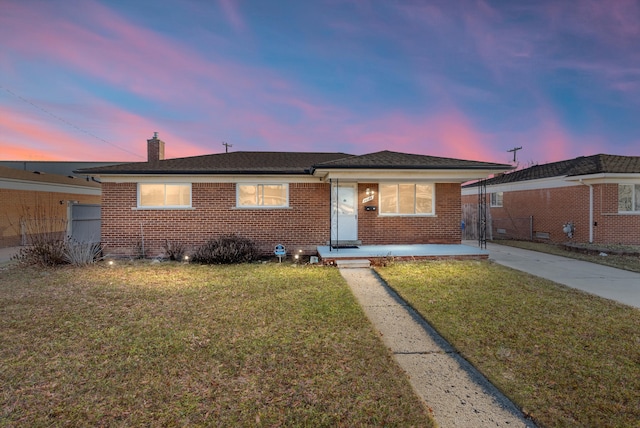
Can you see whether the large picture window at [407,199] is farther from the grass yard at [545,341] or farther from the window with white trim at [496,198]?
the window with white trim at [496,198]

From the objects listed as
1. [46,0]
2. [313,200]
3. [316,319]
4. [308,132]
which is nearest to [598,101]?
[308,132]

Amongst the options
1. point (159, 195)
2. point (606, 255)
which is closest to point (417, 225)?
point (606, 255)

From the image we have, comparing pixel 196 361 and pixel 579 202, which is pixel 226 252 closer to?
pixel 196 361

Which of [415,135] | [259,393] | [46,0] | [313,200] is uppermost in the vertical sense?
[46,0]

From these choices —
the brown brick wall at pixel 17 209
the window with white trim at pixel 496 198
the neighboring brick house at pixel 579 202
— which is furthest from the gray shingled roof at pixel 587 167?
the brown brick wall at pixel 17 209

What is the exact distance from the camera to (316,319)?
4762 millimetres

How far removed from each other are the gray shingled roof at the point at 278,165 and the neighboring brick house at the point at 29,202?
4377 mm

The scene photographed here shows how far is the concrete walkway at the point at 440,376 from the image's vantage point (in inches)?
100

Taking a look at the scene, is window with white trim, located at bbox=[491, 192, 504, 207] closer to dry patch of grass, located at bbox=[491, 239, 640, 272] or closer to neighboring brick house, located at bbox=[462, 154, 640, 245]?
neighboring brick house, located at bbox=[462, 154, 640, 245]

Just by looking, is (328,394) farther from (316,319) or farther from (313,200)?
(313,200)

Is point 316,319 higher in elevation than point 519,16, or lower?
lower

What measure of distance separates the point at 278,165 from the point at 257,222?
2.41m

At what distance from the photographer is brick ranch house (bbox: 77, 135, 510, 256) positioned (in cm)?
1091

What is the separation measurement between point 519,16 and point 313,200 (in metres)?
10.1
